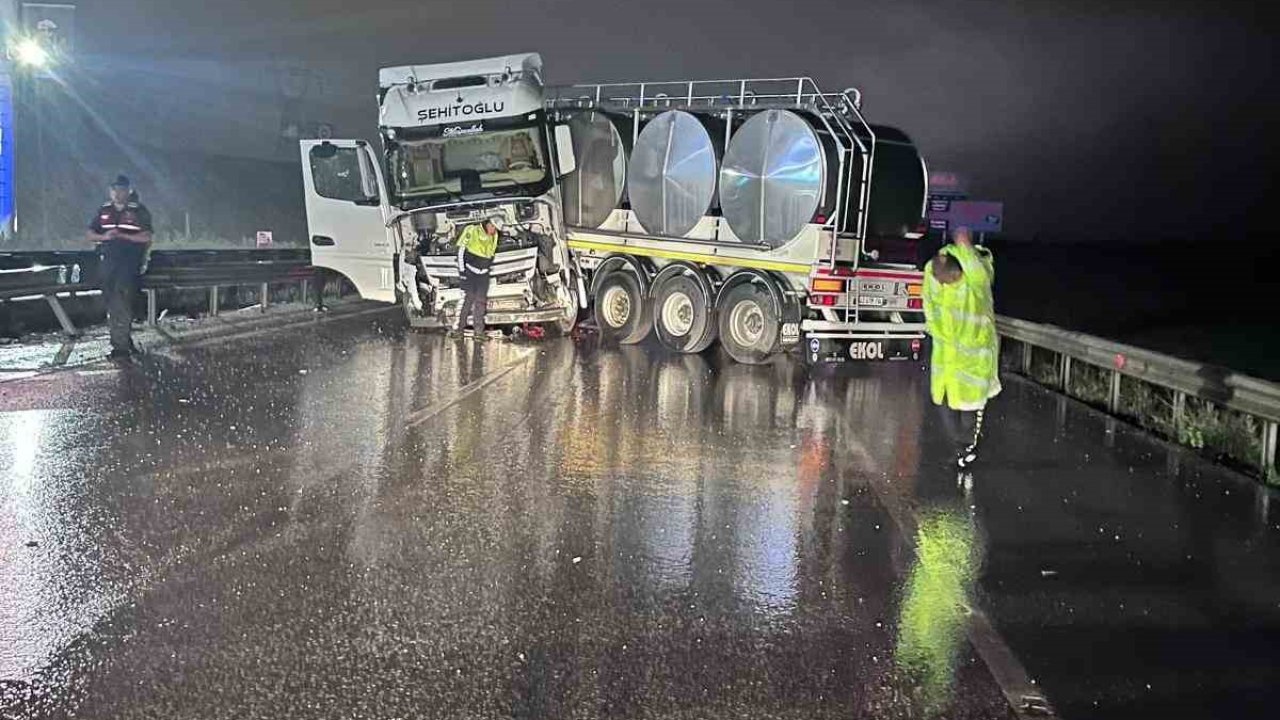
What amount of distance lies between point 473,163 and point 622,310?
2.93 metres

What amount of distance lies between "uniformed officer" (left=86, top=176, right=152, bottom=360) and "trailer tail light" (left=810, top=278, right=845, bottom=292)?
7.51 meters

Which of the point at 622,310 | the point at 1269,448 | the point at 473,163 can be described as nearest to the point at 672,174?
the point at 622,310

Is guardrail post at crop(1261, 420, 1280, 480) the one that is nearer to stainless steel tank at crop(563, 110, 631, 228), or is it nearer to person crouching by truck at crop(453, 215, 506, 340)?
stainless steel tank at crop(563, 110, 631, 228)

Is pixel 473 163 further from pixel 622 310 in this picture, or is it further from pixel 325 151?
pixel 622 310

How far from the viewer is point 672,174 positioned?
15.8 m

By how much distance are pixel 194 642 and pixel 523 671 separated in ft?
4.37

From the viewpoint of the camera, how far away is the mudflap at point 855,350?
14.5 metres

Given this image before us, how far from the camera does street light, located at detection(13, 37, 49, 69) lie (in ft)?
70.2

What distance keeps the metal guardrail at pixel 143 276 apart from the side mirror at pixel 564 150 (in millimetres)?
5675

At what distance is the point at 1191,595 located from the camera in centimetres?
581

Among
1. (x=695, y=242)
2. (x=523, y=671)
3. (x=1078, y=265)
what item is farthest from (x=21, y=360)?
(x=1078, y=265)

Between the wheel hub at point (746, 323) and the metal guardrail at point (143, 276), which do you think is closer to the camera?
the metal guardrail at point (143, 276)

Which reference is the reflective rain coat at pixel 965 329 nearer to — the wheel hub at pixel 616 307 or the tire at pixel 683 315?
the tire at pixel 683 315

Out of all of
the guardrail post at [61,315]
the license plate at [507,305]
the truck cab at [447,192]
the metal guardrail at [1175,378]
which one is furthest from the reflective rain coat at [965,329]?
the guardrail post at [61,315]
